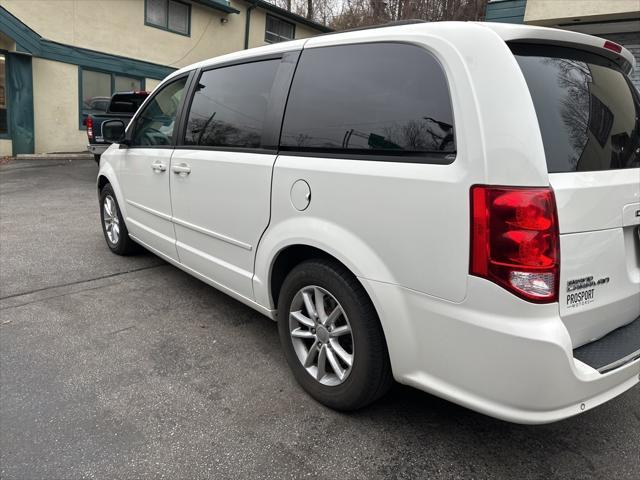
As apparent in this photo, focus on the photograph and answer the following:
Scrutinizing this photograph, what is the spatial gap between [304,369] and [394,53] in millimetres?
1676

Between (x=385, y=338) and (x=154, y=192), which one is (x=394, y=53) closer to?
(x=385, y=338)

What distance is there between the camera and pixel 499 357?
5.83 feet

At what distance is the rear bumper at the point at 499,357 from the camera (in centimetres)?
173

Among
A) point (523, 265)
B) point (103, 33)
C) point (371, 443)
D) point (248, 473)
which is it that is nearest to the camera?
point (523, 265)

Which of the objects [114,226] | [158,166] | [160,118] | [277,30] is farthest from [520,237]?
[277,30]

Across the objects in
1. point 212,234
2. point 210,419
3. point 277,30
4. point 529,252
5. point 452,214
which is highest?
point 277,30

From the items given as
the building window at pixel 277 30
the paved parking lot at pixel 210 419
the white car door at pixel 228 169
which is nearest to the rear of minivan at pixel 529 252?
the paved parking lot at pixel 210 419

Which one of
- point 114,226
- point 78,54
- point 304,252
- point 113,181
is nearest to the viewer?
point 304,252

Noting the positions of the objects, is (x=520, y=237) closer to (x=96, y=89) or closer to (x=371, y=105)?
(x=371, y=105)

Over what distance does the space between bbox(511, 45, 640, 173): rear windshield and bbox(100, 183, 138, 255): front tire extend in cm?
400

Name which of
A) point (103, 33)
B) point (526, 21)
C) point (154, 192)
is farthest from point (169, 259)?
point (103, 33)

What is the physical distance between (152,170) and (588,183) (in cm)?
313

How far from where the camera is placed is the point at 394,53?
6.99 feet

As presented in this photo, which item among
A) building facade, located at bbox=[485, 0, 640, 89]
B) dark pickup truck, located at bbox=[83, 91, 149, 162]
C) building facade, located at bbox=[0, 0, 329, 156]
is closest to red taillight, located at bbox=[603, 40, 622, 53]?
building facade, located at bbox=[485, 0, 640, 89]
